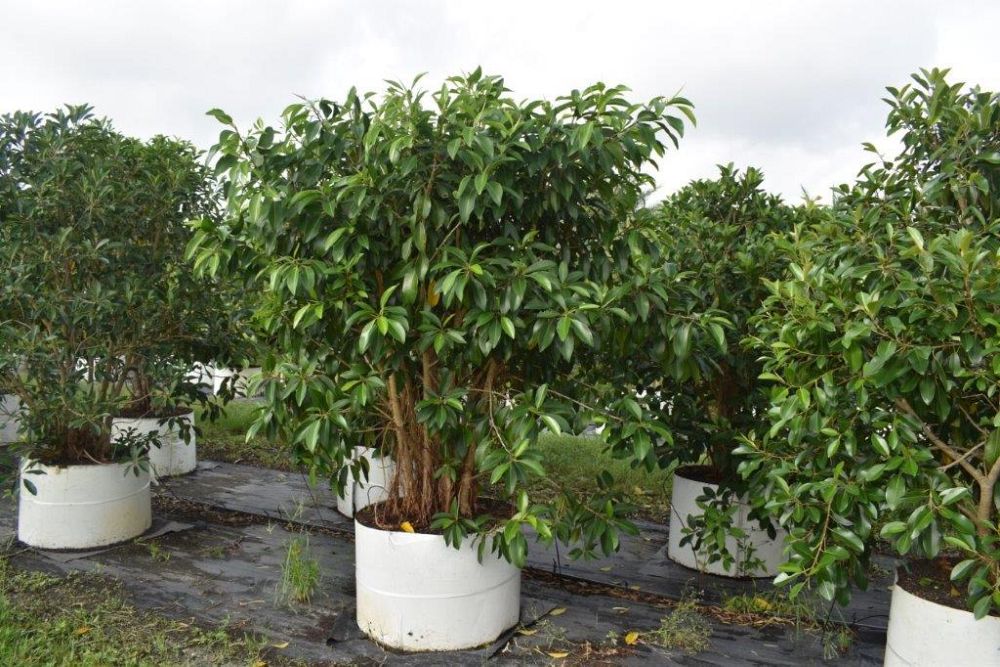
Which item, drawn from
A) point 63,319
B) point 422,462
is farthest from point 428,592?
point 63,319

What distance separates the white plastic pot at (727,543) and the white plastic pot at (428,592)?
122 cm

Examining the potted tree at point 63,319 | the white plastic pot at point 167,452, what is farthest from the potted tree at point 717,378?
the white plastic pot at point 167,452

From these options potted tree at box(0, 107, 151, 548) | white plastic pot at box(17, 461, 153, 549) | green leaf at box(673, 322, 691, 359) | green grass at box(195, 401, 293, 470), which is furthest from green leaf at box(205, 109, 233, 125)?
green grass at box(195, 401, 293, 470)

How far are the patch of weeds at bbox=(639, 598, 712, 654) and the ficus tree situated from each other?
1.60 ft

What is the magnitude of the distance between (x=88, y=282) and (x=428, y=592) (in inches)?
99.4

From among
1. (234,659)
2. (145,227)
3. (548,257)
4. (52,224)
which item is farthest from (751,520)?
(52,224)

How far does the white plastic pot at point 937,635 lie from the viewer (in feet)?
7.63

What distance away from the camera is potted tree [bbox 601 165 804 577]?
11.8 ft

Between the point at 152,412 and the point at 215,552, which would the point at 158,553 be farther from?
the point at 152,412

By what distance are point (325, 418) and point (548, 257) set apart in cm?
103

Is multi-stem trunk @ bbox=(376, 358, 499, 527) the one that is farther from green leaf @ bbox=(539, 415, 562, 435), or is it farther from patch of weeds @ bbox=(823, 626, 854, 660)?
patch of weeds @ bbox=(823, 626, 854, 660)

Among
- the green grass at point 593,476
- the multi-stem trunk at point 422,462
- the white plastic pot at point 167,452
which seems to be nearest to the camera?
the multi-stem trunk at point 422,462

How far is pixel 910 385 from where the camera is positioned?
231 centimetres

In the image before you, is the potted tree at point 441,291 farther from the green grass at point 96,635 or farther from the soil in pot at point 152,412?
the soil in pot at point 152,412
